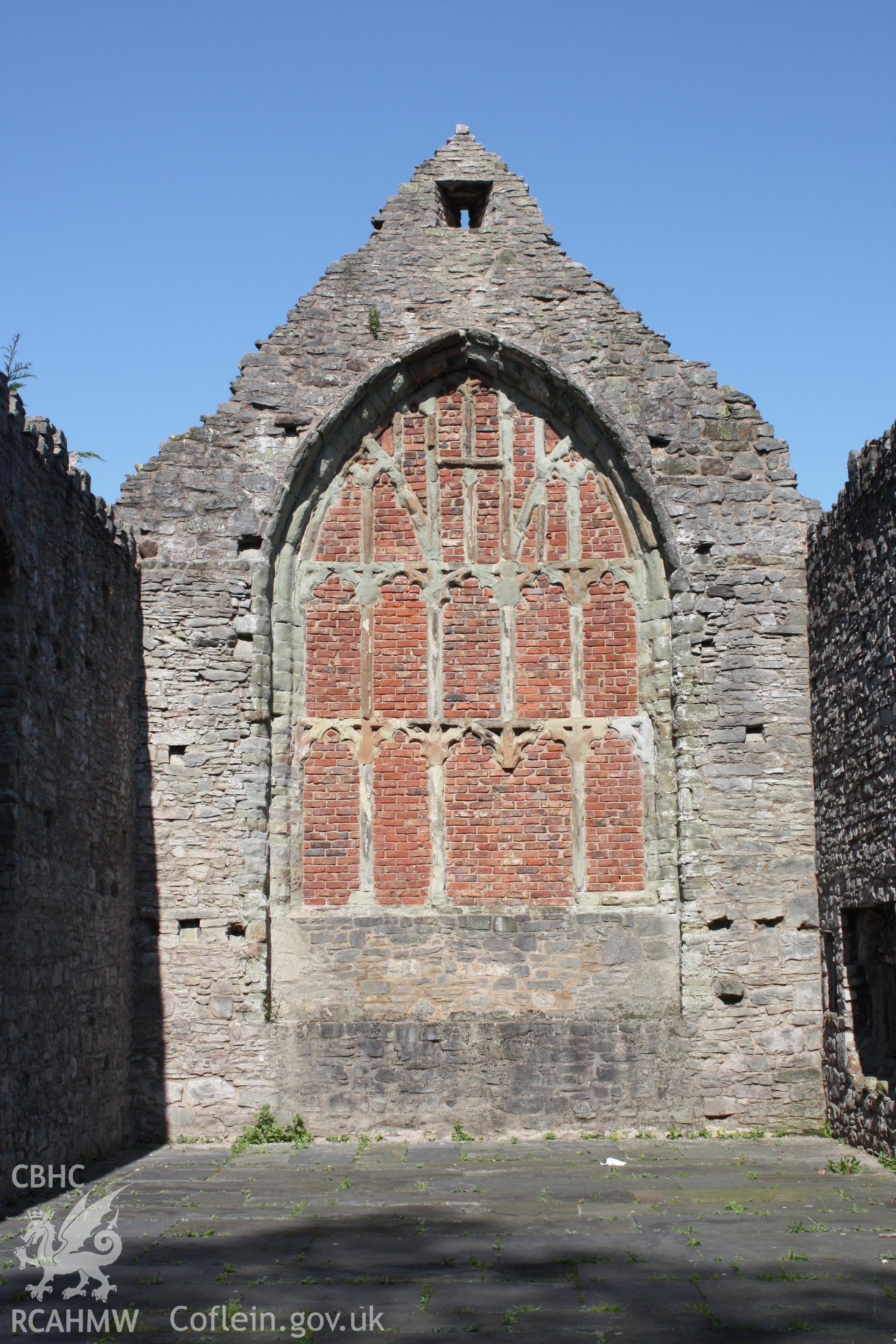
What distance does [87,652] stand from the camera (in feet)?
33.9

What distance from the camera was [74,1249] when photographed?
269 inches

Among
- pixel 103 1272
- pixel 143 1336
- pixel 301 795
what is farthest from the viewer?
pixel 301 795

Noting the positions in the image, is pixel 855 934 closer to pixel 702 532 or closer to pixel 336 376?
pixel 702 532

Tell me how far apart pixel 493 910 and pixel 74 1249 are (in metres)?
5.59

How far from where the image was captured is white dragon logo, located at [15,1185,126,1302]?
620cm

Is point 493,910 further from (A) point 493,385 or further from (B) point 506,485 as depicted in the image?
(A) point 493,385

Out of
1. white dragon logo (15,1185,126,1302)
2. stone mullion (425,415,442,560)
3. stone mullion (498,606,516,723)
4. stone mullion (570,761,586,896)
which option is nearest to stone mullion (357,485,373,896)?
stone mullion (425,415,442,560)

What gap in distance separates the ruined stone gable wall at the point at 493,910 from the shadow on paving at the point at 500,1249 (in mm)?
1126

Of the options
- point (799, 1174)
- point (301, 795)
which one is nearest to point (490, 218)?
point (301, 795)

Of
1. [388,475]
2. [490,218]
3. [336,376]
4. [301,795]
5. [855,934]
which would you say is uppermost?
[490,218]

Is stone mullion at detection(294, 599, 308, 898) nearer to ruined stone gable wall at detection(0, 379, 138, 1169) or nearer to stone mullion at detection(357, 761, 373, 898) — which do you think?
stone mullion at detection(357, 761, 373, 898)

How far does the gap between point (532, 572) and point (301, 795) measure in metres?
2.92

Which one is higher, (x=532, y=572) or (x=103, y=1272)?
(x=532, y=572)

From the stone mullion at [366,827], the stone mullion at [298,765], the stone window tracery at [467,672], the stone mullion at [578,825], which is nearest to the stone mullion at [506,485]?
the stone window tracery at [467,672]
